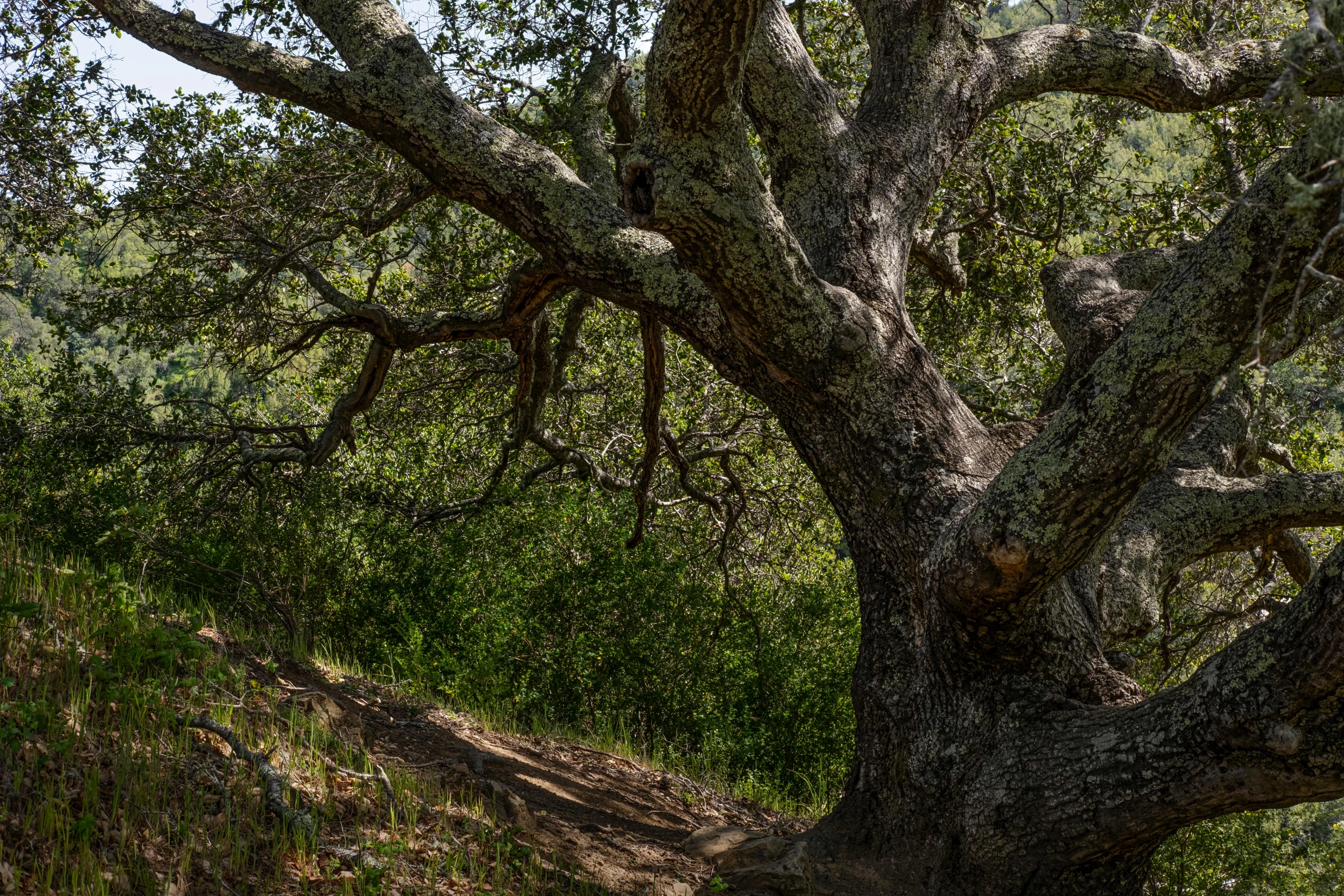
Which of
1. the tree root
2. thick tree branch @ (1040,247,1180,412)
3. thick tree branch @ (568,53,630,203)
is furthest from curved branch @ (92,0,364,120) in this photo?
thick tree branch @ (1040,247,1180,412)

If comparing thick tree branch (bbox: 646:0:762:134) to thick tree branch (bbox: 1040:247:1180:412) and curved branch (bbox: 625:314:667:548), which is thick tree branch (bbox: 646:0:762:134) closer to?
curved branch (bbox: 625:314:667:548)

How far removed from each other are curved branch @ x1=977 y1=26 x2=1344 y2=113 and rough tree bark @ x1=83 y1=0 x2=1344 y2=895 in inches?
0.7

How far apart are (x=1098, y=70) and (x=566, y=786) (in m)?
4.85

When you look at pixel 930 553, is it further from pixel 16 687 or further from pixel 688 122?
pixel 16 687

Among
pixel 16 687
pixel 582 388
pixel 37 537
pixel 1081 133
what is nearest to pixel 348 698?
pixel 16 687

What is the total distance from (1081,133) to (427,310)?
579 cm

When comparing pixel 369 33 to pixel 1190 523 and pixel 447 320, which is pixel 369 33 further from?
pixel 1190 523

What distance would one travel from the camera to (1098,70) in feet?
17.9

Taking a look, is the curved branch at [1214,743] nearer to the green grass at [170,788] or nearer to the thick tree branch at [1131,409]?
the thick tree branch at [1131,409]

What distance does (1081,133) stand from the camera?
8258mm

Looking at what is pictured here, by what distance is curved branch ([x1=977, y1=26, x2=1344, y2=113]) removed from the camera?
534cm

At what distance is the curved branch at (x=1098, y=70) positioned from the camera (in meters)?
5.34

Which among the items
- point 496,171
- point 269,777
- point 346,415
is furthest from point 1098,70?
point 269,777

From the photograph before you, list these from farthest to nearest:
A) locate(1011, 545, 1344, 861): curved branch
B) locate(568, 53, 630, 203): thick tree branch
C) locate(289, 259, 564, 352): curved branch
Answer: locate(568, 53, 630, 203): thick tree branch, locate(289, 259, 564, 352): curved branch, locate(1011, 545, 1344, 861): curved branch
